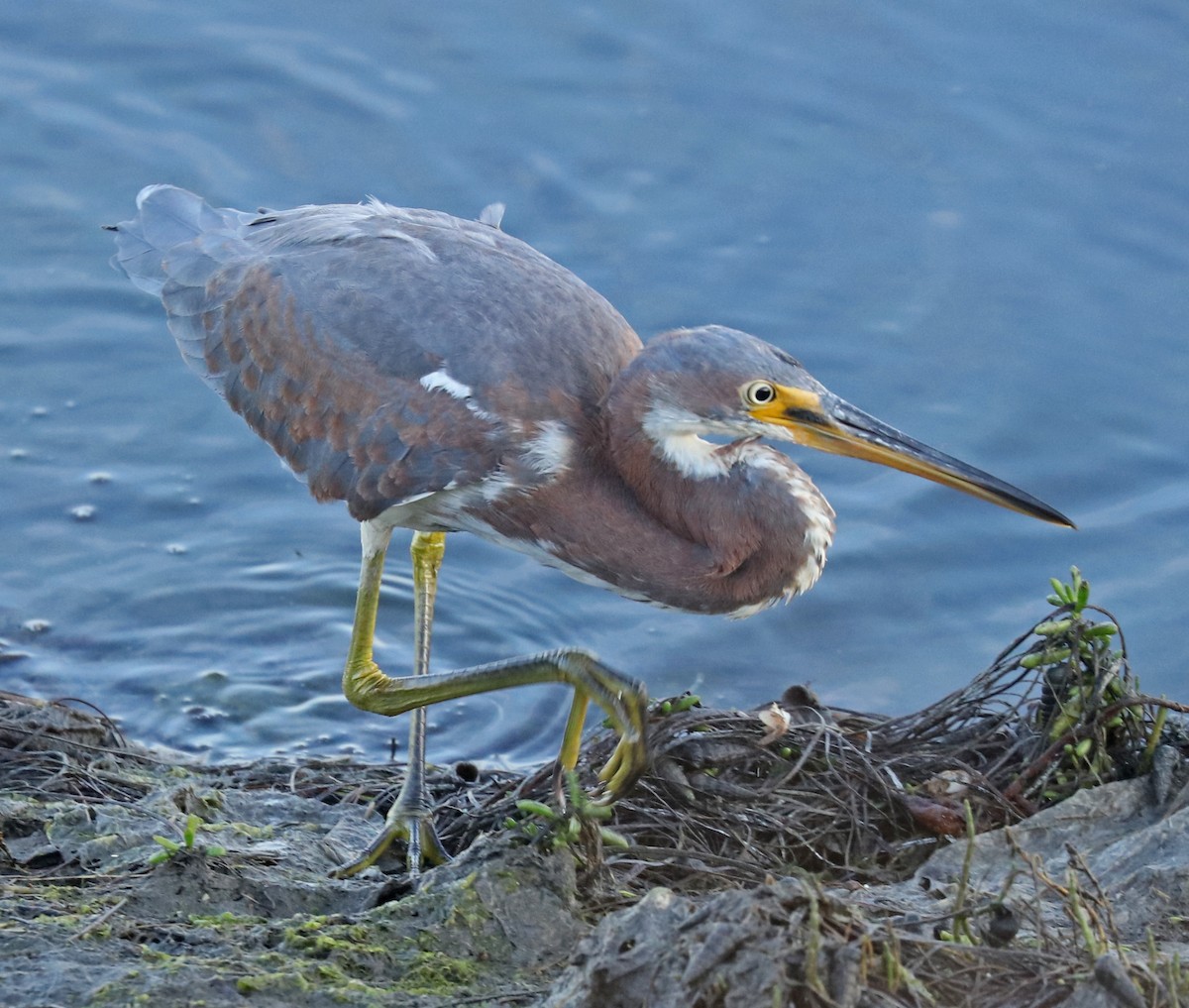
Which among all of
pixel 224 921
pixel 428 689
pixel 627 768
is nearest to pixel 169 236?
pixel 428 689

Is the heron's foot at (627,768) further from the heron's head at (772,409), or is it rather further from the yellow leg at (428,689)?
the heron's head at (772,409)

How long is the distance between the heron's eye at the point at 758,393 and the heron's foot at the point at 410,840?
1759mm

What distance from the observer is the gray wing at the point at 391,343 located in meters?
5.08

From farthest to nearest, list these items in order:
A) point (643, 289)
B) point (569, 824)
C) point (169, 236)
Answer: point (643, 289) → point (169, 236) → point (569, 824)

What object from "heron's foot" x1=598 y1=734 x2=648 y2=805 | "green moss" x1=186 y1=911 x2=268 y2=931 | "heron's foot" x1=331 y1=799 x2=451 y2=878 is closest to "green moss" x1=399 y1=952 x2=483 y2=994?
"green moss" x1=186 y1=911 x2=268 y2=931

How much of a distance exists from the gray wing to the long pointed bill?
667 mm

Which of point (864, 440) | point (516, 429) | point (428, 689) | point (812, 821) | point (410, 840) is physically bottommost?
point (410, 840)

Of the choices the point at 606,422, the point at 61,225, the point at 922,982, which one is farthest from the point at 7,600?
the point at 922,982

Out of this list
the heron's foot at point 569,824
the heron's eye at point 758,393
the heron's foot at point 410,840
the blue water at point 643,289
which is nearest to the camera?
the heron's foot at point 569,824

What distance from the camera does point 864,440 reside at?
4.68 m

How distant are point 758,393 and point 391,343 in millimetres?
1291

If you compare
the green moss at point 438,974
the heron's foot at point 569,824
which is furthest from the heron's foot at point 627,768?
the green moss at point 438,974

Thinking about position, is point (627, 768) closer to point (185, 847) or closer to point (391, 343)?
point (185, 847)

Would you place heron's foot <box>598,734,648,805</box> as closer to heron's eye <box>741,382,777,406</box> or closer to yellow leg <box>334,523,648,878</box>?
yellow leg <box>334,523,648,878</box>
